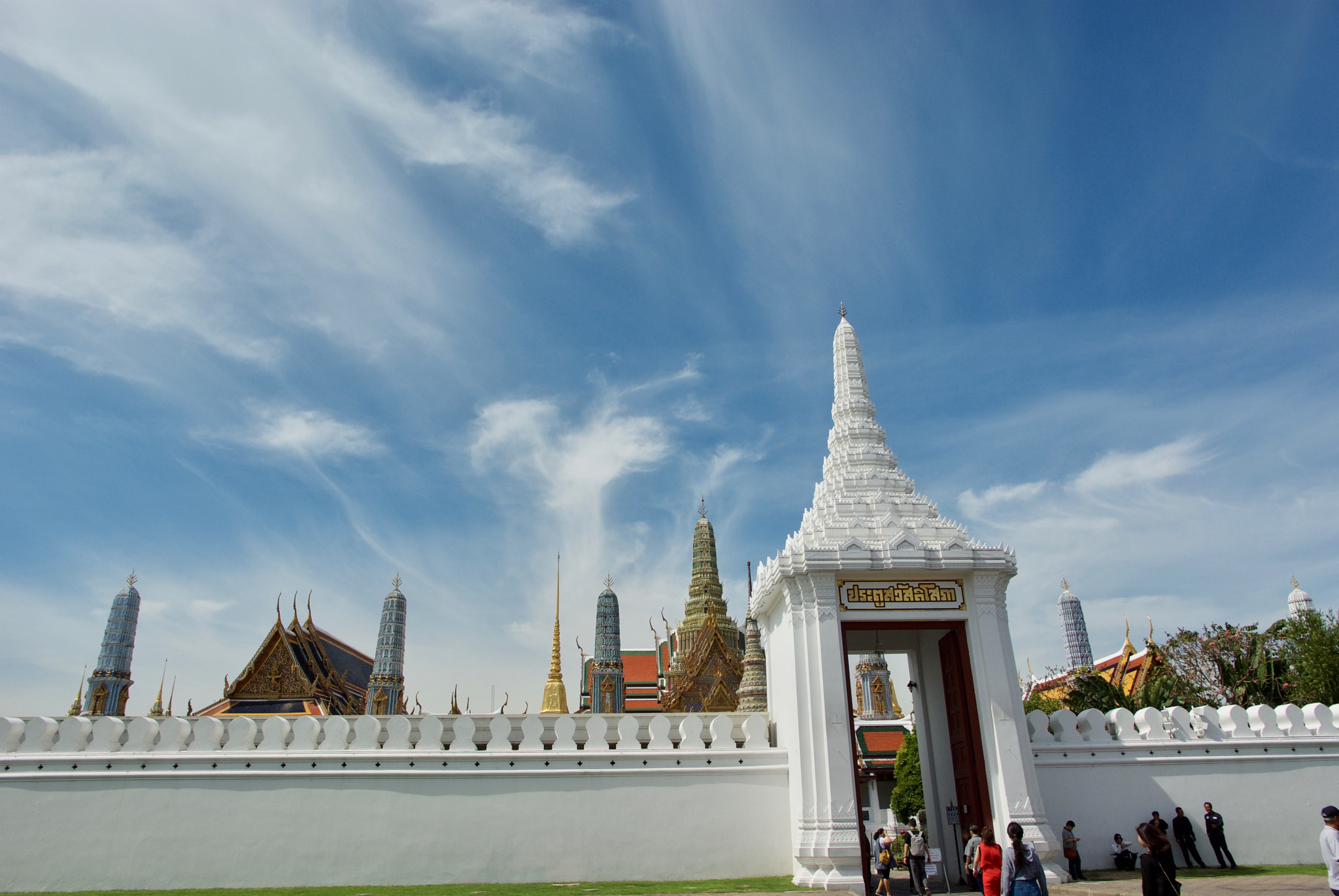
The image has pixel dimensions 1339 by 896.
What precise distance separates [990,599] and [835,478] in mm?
4056

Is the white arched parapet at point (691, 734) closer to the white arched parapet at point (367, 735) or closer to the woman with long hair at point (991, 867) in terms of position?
the white arched parapet at point (367, 735)

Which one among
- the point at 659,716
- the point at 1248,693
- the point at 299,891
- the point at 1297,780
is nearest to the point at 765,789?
the point at 659,716

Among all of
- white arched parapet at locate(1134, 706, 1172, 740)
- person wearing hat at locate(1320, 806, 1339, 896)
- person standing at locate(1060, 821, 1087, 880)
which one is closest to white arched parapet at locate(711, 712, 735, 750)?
person standing at locate(1060, 821, 1087, 880)

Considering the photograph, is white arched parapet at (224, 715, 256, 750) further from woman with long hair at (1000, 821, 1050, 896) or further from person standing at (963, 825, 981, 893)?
woman with long hair at (1000, 821, 1050, 896)

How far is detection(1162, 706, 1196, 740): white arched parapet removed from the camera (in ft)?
46.1

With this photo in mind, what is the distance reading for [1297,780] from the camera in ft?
46.1

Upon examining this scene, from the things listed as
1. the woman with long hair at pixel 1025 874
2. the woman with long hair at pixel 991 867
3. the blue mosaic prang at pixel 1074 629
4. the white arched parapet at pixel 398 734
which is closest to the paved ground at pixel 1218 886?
the woman with long hair at pixel 991 867

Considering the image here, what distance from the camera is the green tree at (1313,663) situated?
2119 centimetres

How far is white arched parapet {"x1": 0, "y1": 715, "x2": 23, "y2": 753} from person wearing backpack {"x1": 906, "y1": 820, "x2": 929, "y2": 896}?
1415cm

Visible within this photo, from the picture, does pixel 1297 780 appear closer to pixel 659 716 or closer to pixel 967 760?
pixel 967 760

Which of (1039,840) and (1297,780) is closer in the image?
(1039,840)

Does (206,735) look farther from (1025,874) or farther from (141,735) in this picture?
(1025,874)

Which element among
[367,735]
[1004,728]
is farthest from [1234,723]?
[367,735]

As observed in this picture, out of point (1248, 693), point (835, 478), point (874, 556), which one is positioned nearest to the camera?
point (874, 556)
